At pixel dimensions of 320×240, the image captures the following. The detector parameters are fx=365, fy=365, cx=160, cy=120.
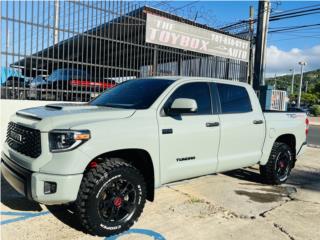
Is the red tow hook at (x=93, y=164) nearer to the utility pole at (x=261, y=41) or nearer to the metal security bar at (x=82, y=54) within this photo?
the metal security bar at (x=82, y=54)

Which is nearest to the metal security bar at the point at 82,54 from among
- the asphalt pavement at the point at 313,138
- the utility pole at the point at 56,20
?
the utility pole at the point at 56,20

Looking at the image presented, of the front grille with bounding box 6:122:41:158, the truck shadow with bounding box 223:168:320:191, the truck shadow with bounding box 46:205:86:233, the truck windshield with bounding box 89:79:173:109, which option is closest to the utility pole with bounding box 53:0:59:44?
the truck windshield with bounding box 89:79:173:109

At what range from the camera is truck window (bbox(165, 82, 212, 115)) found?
5014mm

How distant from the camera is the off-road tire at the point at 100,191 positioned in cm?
386

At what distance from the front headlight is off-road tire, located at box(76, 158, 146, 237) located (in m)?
0.42

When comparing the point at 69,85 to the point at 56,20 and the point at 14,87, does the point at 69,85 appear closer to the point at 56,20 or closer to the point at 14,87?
the point at 14,87

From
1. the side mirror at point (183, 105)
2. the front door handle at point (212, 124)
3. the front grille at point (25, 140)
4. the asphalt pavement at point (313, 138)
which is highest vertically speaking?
the side mirror at point (183, 105)

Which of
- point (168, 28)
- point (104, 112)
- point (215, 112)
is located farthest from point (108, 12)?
point (104, 112)

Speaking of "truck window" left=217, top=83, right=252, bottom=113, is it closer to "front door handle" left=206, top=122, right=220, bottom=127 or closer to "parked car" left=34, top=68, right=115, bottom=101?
"front door handle" left=206, top=122, right=220, bottom=127

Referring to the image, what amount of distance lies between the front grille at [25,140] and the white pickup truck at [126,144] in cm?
1

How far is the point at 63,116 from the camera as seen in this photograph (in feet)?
12.8

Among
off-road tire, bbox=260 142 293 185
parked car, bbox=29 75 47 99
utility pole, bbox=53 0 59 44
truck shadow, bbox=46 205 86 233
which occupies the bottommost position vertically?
truck shadow, bbox=46 205 86 233

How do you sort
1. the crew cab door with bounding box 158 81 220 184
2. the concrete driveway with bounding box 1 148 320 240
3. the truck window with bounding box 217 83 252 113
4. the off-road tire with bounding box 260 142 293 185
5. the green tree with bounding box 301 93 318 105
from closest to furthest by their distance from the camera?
the concrete driveway with bounding box 1 148 320 240
the crew cab door with bounding box 158 81 220 184
the truck window with bounding box 217 83 252 113
the off-road tire with bounding box 260 142 293 185
the green tree with bounding box 301 93 318 105

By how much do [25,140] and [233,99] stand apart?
128 inches
